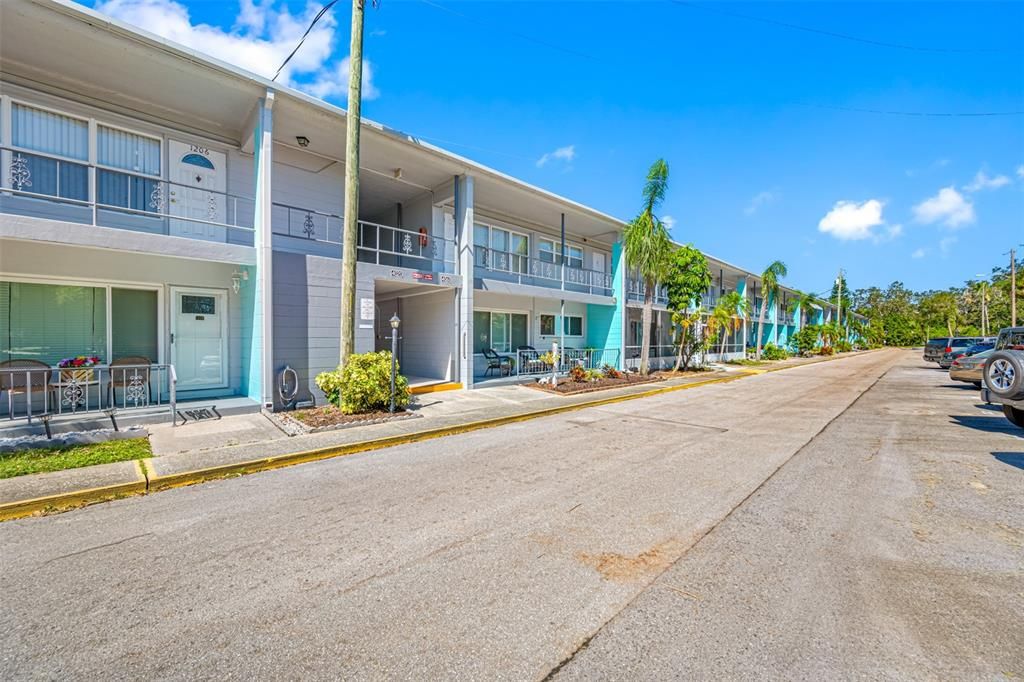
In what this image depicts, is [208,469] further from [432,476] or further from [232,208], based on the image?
[232,208]

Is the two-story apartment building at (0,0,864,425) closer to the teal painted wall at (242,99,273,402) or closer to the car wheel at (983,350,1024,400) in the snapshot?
the teal painted wall at (242,99,273,402)

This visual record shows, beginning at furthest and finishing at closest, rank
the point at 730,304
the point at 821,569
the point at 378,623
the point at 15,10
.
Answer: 1. the point at 730,304
2. the point at 15,10
3. the point at 821,569
4. the point at 378,623

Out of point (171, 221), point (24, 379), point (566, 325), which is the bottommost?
point (24, 379)

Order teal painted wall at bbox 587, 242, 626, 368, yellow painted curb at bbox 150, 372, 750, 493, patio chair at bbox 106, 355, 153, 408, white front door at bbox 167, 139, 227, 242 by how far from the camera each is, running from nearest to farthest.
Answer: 1. yellow painted curb at bbox 150, 372, 750, 493
2. patio chair at bbox 106, 355, 153, 408
3. white front door at bbox 167, 139, 227, 242
4. teal painted wall at bbox 587, 242, 626, 368

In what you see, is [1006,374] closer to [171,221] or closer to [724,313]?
[171,221]

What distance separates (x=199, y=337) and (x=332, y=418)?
180 inches

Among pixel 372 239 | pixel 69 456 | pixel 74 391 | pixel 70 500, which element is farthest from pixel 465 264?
pixel 70 500

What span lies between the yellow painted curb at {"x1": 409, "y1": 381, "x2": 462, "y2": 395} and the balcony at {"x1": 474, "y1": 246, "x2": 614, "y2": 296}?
177 inches

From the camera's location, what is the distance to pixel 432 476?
5.64 m

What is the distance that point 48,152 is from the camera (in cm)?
846

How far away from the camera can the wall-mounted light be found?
32.9 ft

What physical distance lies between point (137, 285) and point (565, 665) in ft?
37.7

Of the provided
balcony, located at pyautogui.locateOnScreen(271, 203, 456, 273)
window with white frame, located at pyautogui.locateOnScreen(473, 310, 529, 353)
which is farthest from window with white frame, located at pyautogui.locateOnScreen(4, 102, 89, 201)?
window with white frame, located at pyautogui.locateOnScreen(473, 310, 529, 353)

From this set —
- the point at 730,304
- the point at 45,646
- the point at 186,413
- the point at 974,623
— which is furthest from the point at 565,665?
the point at 730,304
